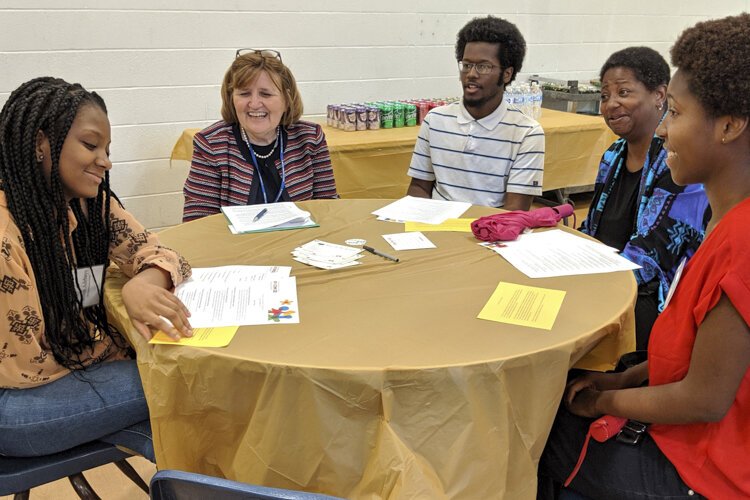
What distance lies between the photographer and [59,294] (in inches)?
55.1

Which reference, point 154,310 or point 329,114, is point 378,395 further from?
point 329,114

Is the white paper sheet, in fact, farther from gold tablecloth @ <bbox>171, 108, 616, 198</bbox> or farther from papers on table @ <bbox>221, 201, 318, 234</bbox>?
gold tablecloth @ <bbox>171, 108, 616, 198</bbox>

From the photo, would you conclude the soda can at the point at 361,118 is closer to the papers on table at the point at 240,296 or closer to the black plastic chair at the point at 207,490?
the papers on table at the point at 240,296

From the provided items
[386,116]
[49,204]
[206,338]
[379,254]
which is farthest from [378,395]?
[386,116]

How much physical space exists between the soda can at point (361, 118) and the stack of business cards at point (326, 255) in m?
2.12

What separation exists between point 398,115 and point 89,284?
8.84ft

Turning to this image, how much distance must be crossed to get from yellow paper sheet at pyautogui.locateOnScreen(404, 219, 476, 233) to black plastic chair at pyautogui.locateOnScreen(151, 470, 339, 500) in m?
1.18

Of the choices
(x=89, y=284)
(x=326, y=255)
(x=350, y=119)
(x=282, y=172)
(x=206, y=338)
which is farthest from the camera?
(x=350, y=119)

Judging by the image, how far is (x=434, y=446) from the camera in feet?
3.71

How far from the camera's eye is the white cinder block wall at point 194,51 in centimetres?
323

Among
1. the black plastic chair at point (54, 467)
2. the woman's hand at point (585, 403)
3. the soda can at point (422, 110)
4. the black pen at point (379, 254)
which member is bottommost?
the black plastic chair at point (54, 467)

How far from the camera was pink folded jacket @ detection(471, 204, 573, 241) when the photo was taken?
1.73 metres

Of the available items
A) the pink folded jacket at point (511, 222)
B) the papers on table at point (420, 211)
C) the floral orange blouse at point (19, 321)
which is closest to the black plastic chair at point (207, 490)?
the floral orange blouse at point (19, 321)

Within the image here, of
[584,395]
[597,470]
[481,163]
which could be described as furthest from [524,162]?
[597,470]
